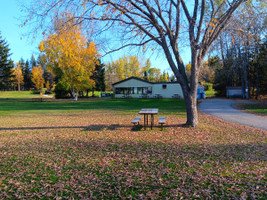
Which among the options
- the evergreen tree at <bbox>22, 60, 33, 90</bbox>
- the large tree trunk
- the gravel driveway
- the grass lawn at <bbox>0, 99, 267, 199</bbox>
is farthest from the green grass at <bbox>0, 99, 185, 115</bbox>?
the evergreen tree at <bbox>22, 60, 33, 90</bbox>

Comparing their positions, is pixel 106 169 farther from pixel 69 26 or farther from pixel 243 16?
pixel 243 16

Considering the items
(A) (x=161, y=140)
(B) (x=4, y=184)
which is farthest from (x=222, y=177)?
(B) (x=4, y=184)

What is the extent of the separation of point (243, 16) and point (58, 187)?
9.06m

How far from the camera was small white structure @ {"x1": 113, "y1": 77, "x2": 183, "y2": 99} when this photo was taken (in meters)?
36.2

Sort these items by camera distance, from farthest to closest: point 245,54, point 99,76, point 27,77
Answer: point 27,77
point 99,76
point 245,54

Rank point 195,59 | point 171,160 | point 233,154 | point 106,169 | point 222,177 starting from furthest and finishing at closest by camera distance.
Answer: point 195,59
point 233,154
point 171,160
point 106,169
point 222,177

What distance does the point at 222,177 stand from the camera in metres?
3.85

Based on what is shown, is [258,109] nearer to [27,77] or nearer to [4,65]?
[4,65]

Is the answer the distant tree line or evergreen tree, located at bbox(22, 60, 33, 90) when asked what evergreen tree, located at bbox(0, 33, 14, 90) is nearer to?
evergreen tree, located at bbox(22, 60, 33, 90)

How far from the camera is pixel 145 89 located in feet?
126

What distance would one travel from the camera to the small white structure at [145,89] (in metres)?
36.2

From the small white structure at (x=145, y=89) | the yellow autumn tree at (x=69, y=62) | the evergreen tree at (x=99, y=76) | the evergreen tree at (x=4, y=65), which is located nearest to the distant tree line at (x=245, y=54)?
the small white structure at (x=145, y=89)

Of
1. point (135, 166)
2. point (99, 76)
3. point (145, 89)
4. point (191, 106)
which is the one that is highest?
point (99, 76)

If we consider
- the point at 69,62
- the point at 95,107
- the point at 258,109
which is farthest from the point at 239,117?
the point at 69,62
